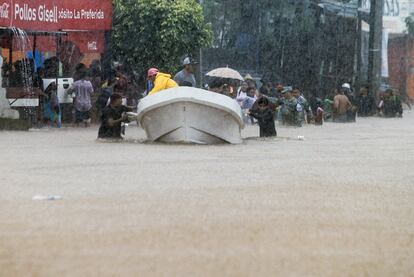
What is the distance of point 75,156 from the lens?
1747 centimetres

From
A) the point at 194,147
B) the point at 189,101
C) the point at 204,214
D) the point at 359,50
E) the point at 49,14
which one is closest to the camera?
the point at 204,214

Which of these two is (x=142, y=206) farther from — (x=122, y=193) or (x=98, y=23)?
(x=98, y=23)

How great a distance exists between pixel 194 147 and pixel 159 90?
1.92 m

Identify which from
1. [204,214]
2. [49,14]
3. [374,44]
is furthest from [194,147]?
[374,44]

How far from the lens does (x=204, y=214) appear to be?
10094 mm

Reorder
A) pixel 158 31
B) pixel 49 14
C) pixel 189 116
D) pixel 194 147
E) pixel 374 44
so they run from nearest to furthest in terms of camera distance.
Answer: pixel 194 147 < pixel 189 116 < pixel 49 14 < pixel 158 31 < pixel 374 44

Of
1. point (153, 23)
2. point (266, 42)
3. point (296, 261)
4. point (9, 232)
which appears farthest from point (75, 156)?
point (266, 42)

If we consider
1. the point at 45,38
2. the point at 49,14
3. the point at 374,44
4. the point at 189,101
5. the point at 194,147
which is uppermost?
the point at 49,14

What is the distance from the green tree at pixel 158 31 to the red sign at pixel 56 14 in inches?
73.2

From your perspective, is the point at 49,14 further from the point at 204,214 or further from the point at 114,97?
the point at 204,214

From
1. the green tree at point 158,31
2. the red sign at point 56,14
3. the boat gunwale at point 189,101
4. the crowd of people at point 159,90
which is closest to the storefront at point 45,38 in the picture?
the red sign at point 56,14

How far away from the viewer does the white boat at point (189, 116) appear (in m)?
20.1

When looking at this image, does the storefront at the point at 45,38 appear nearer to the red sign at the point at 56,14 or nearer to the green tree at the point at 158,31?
the red sign at the point at 56,14

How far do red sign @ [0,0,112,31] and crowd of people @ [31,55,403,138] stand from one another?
1.29 metres
